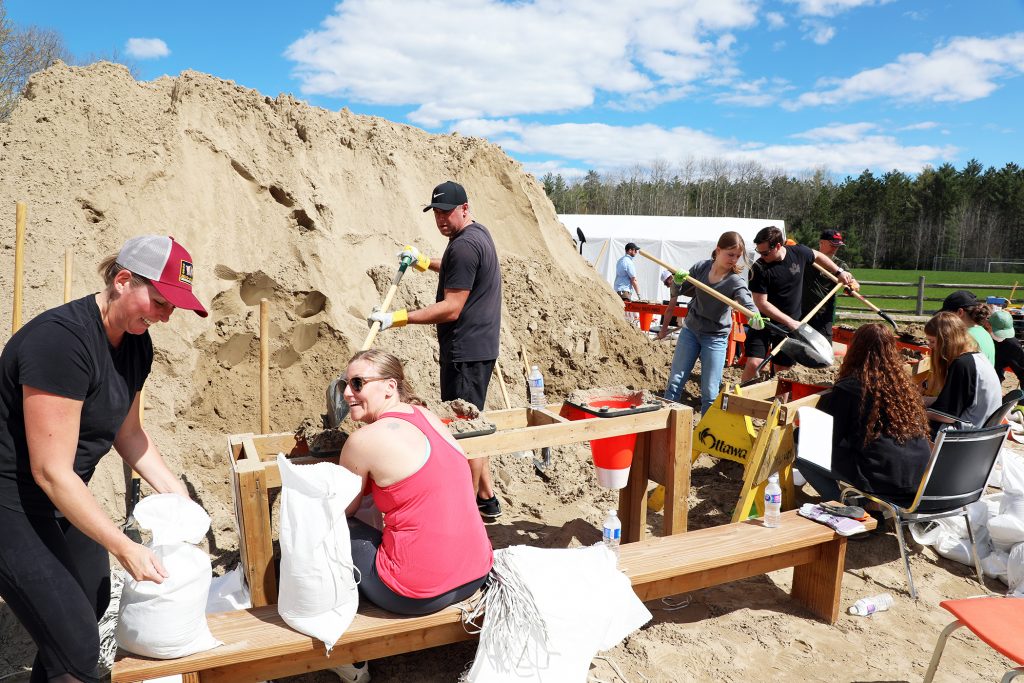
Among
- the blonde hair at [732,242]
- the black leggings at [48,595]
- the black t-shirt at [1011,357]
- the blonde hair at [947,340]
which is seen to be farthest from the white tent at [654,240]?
the black leggings at [48,595]

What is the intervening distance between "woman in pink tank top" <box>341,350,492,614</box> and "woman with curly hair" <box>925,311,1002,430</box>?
322cm

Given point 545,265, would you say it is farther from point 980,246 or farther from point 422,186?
point 980,246

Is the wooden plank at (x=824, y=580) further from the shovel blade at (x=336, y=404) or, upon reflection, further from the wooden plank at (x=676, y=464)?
the shovel blade at (x=336, y=404)

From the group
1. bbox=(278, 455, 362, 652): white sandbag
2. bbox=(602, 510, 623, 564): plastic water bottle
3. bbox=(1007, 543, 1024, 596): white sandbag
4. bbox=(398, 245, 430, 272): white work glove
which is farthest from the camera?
bbox=(398, 245, 430, 272): white work glove

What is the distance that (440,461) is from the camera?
2.35 metres

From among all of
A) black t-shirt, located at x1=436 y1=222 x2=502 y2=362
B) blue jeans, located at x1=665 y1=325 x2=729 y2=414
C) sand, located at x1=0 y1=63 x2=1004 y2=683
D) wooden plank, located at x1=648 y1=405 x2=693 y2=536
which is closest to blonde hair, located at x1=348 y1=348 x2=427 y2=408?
sand, located at x1=0 y1=63 x2=1004 y2=683

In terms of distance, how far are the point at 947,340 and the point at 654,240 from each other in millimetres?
12665

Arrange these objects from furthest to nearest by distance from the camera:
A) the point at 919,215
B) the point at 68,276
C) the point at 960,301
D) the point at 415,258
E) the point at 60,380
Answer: the point at 919,215
the point at 960,301
the point at 415,258
the point at 68,276
the point at 60,380

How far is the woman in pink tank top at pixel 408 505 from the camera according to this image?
2289 mm

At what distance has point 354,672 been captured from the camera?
9.02ft

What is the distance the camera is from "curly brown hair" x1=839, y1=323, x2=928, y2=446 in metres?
3.57

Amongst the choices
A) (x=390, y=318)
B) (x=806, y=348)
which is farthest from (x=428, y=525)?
(x=806, y=348)

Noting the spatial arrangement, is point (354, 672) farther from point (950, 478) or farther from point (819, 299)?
point (819, 299)

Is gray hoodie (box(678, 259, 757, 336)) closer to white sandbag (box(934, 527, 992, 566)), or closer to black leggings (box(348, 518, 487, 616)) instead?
white sandbag (box(934, 527, 992, 566))
